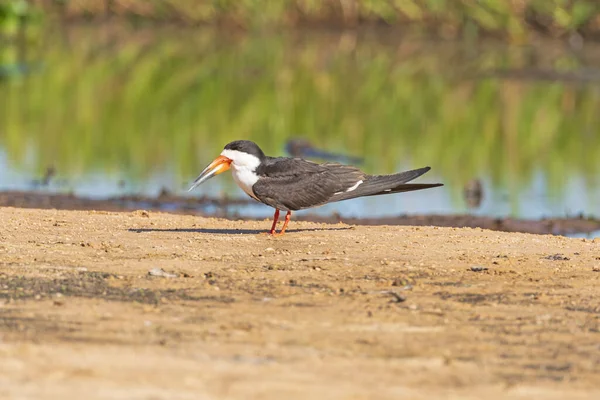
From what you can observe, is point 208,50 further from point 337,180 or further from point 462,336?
point 462,336

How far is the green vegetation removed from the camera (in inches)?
1182

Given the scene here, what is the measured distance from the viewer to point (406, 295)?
19.3 ft

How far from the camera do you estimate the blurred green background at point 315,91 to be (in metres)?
14.7

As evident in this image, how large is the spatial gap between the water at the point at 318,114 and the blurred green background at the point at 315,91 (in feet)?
0.18

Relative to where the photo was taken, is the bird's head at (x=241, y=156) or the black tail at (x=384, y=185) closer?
the bird's head at (x=241, y=156)

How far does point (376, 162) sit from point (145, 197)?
3.67 meters

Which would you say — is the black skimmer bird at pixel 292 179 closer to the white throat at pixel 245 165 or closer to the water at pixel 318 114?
the white throat at pixel 245 165

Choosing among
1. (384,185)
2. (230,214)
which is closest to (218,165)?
(384,185)

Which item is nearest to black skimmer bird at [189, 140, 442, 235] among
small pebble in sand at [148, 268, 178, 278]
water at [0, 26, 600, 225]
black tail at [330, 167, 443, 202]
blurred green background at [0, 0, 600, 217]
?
black tail at [330, 167, 443, 202]

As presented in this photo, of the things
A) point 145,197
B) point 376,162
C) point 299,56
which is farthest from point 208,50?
point 145,197

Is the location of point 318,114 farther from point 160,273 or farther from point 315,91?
point 160,273

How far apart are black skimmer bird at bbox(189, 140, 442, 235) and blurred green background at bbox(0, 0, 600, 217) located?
15.4 ft

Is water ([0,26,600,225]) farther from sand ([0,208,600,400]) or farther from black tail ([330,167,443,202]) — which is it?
sand ([0,208,600,400])

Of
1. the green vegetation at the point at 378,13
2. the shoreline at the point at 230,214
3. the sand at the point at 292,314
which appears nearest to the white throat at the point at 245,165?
the sand at the point at 292,314
